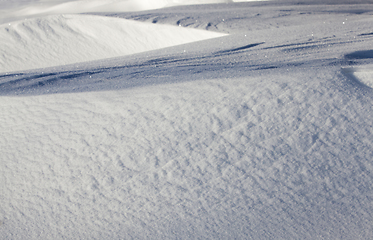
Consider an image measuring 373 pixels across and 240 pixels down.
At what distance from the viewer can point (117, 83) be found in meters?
1.36

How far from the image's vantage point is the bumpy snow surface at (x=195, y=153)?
0.76m

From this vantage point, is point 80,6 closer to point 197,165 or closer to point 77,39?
point 77,39

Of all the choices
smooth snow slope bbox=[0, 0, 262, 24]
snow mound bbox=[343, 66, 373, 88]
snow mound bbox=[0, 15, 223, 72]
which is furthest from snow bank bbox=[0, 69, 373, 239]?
smooth snow slope bbox=[0, 0, 262, 24]

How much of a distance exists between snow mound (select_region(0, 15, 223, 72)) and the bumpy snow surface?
5.55ft

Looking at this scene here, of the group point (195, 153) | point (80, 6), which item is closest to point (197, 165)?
point (195, 153)

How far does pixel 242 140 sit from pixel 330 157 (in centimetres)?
26

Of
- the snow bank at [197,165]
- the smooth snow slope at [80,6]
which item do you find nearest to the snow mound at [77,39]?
the smooth snow slope at [80,6]

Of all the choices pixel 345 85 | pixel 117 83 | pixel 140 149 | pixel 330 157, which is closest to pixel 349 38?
pixel 345 85

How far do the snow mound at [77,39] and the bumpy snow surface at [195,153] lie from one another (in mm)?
1691

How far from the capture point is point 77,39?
326 centimetres

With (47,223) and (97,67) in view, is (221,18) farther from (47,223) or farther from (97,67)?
(47,223)

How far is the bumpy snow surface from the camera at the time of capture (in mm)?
758

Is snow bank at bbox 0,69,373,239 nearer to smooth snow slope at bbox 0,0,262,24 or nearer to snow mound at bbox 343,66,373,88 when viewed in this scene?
snow mound at bbox 343,66,373,88

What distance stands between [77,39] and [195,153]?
9.33 feet
